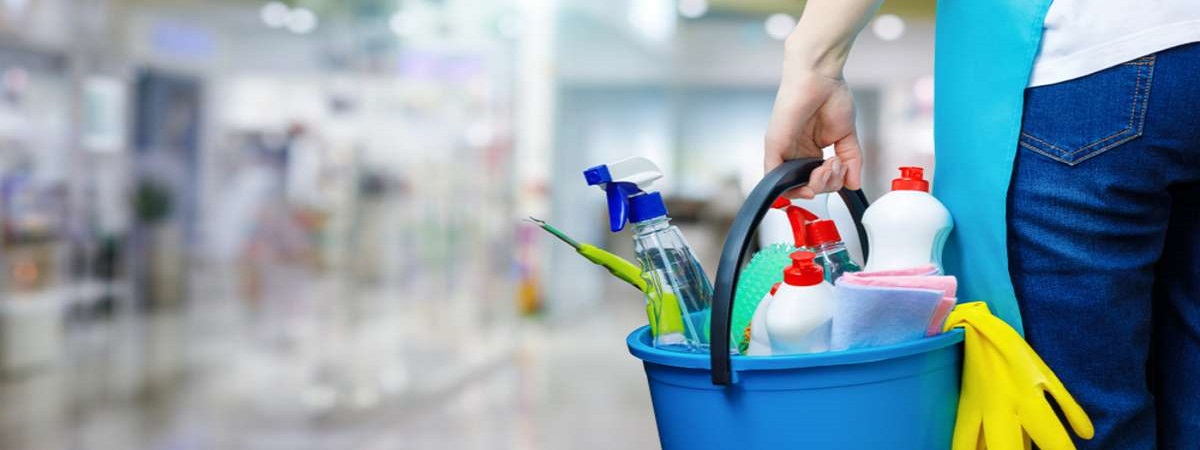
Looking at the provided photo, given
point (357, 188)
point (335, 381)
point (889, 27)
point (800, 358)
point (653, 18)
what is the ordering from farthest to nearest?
point (653, 18) → point (889, 27) → point (357, 188) → point (335, 381) → point (800, 358)

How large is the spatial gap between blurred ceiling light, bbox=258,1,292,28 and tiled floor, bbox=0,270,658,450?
5.31 ft

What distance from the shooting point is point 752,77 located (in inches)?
298

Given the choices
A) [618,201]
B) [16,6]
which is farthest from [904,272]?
[16,6]

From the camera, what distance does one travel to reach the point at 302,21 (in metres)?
6.00

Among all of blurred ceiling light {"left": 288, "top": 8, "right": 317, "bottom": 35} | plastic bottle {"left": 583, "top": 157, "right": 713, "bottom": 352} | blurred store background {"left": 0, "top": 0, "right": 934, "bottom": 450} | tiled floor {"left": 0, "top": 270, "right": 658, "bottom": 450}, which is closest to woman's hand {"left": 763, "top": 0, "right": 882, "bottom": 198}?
plastic bottle {"left": 583, "top": 157, "right": 713, "bottom": 352}

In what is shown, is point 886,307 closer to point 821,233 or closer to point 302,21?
point 821,233

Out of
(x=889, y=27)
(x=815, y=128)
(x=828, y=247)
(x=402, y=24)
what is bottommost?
(x=828, y=247)

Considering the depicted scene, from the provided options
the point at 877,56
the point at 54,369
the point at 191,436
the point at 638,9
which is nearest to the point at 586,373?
the point at 191,436

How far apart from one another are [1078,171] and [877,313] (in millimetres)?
179

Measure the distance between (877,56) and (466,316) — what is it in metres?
3.86

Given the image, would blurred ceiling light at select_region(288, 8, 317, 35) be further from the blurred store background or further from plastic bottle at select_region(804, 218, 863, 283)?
plastic bottle at select_region(804, 218, 863, 283)

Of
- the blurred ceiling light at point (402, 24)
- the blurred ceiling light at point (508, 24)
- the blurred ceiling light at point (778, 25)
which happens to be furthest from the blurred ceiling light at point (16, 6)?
the blurred ceiling light at point (778, 25)

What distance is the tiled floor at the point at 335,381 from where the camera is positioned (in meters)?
2.93

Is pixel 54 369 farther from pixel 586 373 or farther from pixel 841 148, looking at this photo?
pixel 841 148
